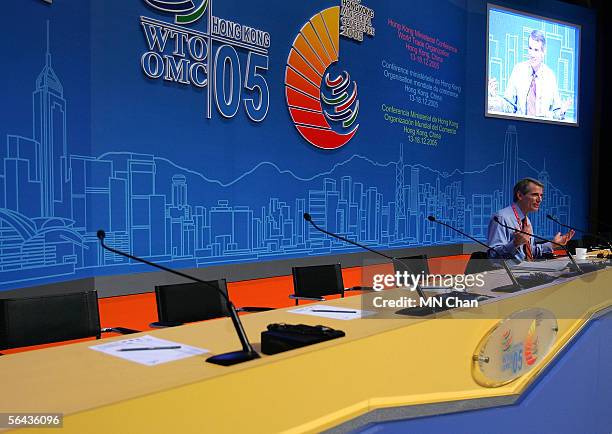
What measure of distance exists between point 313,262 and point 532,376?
4.28 meters

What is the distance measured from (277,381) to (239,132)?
434 centimetres

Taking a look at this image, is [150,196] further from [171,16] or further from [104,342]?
[104,342]

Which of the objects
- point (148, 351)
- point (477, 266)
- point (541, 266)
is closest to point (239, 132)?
point (477, 266)

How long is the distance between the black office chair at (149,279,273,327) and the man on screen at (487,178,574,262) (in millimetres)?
1623

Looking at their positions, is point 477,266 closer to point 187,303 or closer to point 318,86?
point 187,303

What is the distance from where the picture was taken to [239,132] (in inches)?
209

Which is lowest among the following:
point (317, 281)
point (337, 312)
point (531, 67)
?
point (317, 281)

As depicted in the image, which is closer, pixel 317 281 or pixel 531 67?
pixel 317 281

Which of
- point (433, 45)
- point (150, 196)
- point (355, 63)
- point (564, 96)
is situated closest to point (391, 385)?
point (150, 196)

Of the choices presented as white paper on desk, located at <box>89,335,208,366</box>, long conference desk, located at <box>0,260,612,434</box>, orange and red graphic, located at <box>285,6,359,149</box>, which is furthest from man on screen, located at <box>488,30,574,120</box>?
white paper on desk, located at <box>89,335,208,366</box>

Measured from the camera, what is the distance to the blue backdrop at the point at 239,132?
3.76 metres

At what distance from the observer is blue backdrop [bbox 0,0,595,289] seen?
376cm

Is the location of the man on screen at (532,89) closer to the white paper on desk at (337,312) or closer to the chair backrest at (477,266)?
the chair backrest at (477,266)

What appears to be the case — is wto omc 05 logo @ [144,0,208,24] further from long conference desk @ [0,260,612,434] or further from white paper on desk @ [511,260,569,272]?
long conference desk @ [0,260,612,434]
